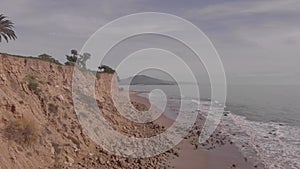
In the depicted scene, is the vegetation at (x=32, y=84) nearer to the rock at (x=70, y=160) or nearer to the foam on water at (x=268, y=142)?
the rock at (x=70, y=160)

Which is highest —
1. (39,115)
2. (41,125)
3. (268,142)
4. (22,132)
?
(39,115)

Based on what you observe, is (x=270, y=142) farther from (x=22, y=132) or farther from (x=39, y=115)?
(x=22, y=132)

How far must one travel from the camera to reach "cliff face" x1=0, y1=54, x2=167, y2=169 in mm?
15773

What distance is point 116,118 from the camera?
1159 inches

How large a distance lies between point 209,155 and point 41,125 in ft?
48.1

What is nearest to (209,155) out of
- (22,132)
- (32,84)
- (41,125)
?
(41,125)

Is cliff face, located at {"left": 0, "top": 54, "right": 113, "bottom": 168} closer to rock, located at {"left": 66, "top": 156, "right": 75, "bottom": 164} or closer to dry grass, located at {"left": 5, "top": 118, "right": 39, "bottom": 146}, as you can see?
rock, located at {"left": 66, "top": 156, "right": 75, "bottom": 164}

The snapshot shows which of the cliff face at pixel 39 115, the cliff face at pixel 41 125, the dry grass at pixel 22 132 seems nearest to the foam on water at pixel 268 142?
the cliff face at pixel 41 125

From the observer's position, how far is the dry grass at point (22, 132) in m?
15.7

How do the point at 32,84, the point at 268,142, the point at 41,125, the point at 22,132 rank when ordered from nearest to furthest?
the point at 22,132 < the point at 41,125 < the point at 32,84 < the point at 268,142

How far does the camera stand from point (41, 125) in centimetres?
1856

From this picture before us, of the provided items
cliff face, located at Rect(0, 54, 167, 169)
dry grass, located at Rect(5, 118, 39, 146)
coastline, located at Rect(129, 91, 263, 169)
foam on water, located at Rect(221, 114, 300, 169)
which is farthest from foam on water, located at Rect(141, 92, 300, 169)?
dry grass, located at Rect(5, 118, 39, 146)

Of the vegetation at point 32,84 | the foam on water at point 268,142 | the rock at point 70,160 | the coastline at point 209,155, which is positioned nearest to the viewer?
the rock at point 70,160

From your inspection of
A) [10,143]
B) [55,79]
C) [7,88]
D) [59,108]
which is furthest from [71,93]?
[10,143]
